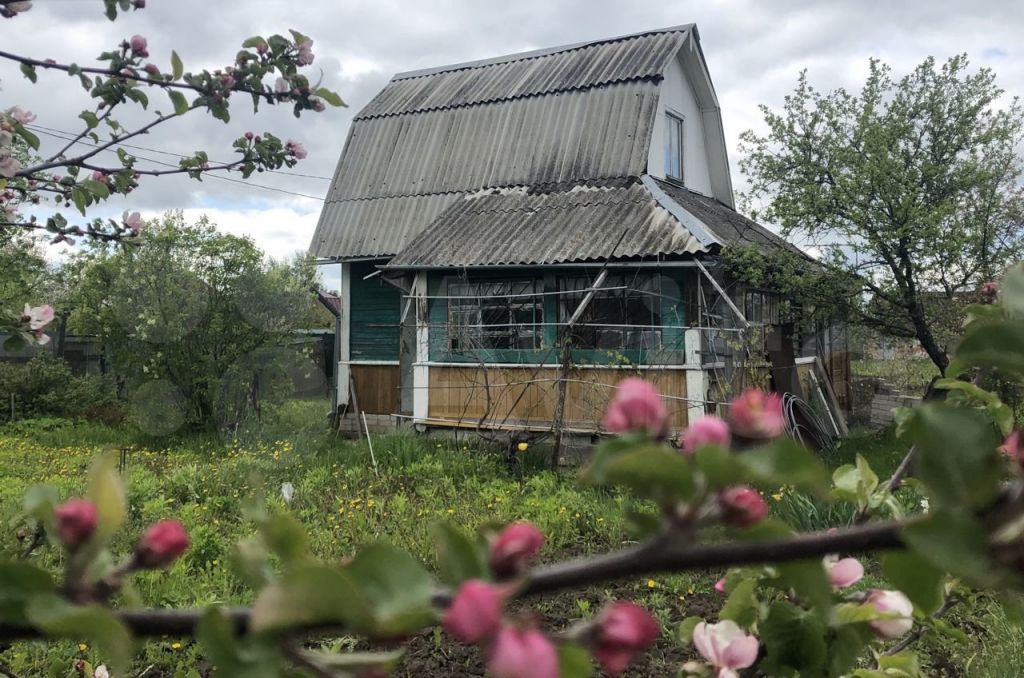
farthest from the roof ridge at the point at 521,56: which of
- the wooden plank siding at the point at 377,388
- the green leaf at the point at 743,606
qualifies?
the green leaf at the point at 743,606

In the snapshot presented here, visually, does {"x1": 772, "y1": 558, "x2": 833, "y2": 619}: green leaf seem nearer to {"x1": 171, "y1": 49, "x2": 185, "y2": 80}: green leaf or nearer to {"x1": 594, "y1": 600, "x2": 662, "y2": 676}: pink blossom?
{"x1": 594, "y1": 600, "x2": 662, "y2": 676}: pink blossom

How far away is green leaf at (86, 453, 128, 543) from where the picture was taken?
53cm

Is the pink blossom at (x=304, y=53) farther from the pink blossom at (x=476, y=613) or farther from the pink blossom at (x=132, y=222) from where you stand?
the pink blossom at (x=476, y=613)

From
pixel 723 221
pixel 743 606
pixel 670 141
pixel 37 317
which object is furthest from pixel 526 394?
pixel 743 606

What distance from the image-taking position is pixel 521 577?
18.6 inches

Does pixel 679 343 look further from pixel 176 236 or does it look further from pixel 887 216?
pixel 176 236

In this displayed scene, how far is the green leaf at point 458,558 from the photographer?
48cm

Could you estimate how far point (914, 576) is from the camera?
54 centimetres

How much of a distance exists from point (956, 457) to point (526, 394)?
27.6 ft

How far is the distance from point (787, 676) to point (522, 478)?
6.36 meters

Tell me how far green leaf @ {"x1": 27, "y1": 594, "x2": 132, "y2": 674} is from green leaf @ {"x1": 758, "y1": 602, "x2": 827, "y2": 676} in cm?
75

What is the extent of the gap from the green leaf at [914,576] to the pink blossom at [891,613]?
0.39m

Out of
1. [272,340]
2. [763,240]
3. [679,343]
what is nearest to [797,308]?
[763,240]

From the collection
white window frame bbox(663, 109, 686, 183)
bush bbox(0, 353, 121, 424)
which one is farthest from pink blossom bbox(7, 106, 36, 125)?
bush bbox(0, 353, 121, 424)
